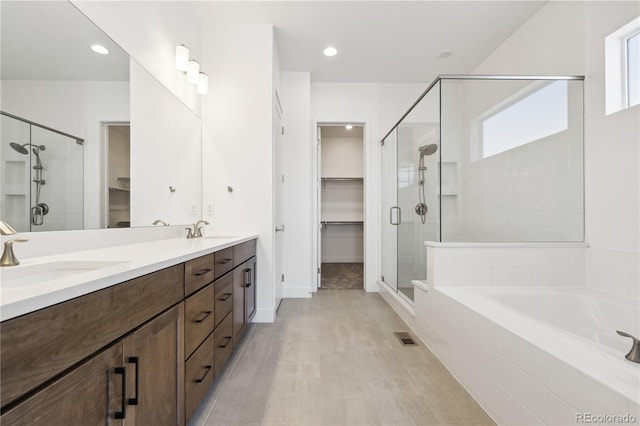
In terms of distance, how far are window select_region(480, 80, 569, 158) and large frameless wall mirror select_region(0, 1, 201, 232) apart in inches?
113

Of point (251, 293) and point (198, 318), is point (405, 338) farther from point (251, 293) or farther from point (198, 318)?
point (198, 318)

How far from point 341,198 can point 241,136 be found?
135 inches

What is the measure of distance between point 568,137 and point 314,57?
252 centimetres

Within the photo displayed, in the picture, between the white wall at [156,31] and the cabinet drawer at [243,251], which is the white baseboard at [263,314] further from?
the white wall at [156,31]

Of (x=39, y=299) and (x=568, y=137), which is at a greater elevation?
(x=568, y=137)

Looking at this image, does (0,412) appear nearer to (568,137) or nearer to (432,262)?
(432,262)

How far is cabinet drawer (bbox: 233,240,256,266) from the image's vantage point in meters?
1.95

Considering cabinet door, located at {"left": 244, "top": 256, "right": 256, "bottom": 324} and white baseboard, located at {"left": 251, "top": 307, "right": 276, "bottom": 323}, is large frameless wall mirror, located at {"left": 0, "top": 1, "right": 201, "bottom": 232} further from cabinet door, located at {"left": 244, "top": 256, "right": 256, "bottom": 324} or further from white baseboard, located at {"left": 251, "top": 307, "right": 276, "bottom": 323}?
white baseboard, located at {"left": 251, "top": 307, "right": 276, "bottom": 323}

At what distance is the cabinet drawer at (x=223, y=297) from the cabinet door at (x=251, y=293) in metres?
0.39

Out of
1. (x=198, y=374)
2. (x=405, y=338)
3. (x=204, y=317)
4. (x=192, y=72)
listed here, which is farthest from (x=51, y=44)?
(x=405, y=338)

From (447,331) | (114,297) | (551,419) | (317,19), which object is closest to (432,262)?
(447,331)

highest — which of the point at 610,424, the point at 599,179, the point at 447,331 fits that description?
the point at 599,179

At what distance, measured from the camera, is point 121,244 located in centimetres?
158

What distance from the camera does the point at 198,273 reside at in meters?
1.31
